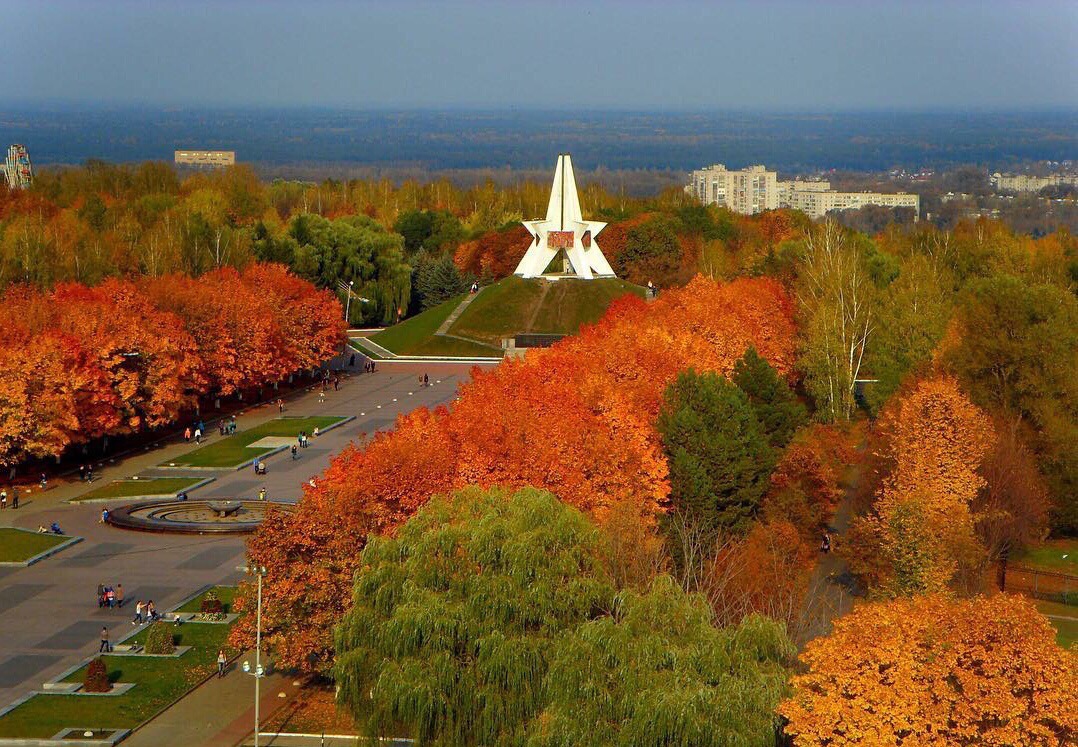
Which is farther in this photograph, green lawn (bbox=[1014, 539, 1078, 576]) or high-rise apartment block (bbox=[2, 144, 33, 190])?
high-rise apartment block (bbox=[2, 144, 33, 190])

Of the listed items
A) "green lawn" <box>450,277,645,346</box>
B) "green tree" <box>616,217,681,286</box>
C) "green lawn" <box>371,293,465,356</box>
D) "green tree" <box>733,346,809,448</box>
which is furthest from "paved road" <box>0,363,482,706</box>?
"green tree" <box>616,217,681,286</box>

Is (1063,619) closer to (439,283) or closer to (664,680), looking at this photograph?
(664,680)

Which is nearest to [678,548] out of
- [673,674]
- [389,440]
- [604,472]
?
[604,472]

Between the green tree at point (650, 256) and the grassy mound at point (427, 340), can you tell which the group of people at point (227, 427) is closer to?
the grassy mound at point (427, 340)

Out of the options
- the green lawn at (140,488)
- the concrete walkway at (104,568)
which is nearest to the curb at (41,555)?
the concrete walkway at (104,568)

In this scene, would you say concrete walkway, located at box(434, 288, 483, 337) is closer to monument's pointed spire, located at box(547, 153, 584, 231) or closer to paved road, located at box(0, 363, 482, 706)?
monument's pointed spire, located at box(547, 153, 584, 231)
